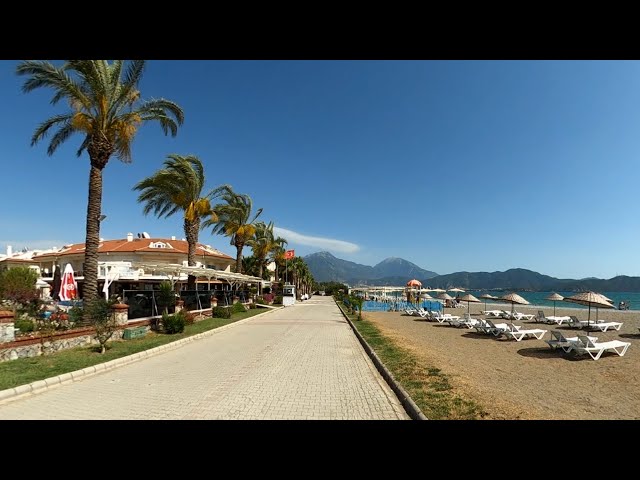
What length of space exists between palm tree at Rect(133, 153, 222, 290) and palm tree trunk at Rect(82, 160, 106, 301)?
8.63 meters

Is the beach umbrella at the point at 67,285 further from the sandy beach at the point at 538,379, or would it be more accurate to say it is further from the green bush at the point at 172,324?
the sandy beach at the point at 538,379

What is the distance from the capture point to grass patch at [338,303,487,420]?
5.44 m

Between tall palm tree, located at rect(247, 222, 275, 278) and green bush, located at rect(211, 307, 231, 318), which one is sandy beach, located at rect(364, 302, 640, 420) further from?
tall palm tree, located at rect(247, 222, 275, 278)

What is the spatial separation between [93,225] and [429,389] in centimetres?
1257

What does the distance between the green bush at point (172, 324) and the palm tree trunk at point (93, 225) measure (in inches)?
107

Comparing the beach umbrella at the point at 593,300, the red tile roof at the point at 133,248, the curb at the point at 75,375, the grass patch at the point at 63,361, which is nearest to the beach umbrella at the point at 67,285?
the grass patch at the point at 63,361

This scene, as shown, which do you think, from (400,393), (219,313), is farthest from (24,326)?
(400,393)

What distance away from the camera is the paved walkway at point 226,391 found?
18.0ft

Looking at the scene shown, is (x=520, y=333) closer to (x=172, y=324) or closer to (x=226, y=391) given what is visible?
(x=226, y=391)

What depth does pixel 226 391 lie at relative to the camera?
6.72m
